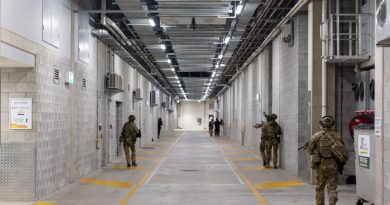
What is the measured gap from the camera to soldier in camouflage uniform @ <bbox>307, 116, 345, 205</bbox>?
886cm

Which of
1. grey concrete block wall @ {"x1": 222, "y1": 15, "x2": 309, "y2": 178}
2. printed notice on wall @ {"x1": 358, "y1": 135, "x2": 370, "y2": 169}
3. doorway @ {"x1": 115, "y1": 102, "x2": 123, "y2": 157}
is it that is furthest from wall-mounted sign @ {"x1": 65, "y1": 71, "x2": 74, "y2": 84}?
doorway @ {"x1": 115, "y1": 102, "x2": 123, "y2": 157}

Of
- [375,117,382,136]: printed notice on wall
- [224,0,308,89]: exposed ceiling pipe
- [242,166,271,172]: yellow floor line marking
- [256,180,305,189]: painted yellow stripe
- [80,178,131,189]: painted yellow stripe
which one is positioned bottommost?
[242,166,271,172]: yellow floor line marking

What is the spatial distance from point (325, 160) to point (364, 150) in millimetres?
1084

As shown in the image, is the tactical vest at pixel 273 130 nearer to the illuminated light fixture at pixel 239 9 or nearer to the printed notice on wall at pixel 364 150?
the illuminated light fixture at pixel 239 9

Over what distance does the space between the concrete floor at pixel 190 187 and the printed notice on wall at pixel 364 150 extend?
1198 mm

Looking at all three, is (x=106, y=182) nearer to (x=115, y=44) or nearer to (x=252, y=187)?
(x=252, y=187)

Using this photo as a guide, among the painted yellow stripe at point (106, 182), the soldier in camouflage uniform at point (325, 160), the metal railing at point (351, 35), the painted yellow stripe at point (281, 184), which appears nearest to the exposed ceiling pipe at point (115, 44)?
the painted yellow stripe at point (106, 182)

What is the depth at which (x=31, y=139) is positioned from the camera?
10.2 m

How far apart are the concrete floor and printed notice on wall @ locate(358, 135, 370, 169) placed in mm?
1198

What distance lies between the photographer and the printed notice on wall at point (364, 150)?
30.8ft

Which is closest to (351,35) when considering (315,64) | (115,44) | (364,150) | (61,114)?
(315,64)

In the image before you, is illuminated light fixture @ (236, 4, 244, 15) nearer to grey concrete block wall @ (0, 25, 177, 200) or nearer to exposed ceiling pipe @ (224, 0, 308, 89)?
exposed ceiling pipe @ (224, 0, 308, 89)

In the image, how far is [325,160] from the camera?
8.90 m

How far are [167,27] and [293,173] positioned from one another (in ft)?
20.3
